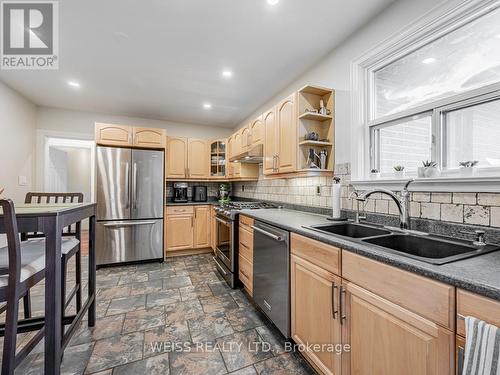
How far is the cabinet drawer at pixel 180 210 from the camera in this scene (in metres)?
3.79

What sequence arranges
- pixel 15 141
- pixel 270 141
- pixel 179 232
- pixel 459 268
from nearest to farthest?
pixel 459 268 < pixel 270 141 < pixel 15 141 < pixel 179 232

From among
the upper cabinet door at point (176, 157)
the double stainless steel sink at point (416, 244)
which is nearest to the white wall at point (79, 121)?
the upper cabinet door at point (176, 157)

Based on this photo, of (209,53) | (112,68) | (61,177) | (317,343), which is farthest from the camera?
(61,177)

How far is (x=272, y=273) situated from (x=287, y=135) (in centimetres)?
135

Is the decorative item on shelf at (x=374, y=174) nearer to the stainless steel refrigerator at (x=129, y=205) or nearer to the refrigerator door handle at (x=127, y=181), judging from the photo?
the stainless steel refrigerator at (x=129, y=205)

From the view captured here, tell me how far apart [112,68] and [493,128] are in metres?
3.35

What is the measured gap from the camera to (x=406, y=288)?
35.5 inches

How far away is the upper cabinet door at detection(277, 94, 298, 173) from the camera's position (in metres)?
2.23

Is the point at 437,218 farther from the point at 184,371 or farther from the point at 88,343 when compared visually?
the point at 88,343

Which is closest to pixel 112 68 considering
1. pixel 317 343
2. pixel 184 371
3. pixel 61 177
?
pixel 184 371

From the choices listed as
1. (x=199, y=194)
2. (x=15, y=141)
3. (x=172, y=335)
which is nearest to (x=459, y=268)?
(x=172, y=335)

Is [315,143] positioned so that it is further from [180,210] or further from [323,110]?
[180,210]

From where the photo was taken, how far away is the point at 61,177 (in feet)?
17.9

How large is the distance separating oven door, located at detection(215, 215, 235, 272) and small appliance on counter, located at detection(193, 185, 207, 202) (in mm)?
1243
